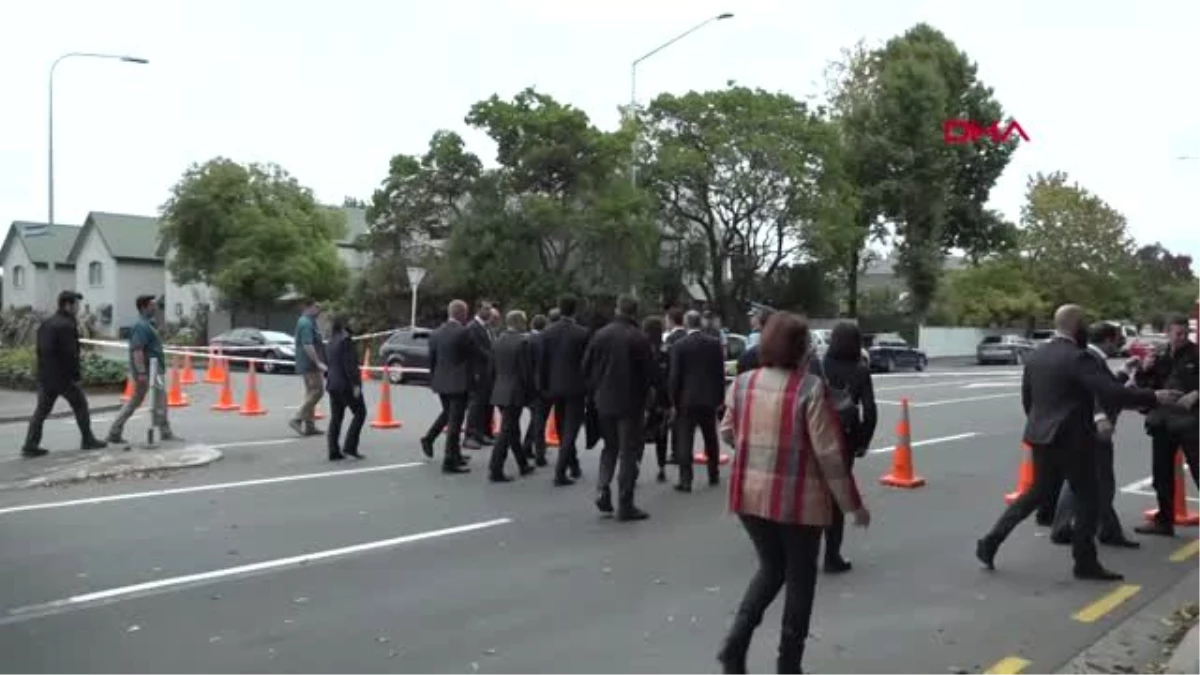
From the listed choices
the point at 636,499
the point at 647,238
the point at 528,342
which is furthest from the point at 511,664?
the point at 647,238

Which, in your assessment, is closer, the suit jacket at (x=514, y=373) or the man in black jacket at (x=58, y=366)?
the suit jacket at (x=514, y=373)

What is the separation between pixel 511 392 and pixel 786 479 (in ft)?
22.2

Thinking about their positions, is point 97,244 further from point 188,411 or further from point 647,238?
point 188,411

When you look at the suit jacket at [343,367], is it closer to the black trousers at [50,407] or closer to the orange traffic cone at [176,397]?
the black trousers at [50,407]

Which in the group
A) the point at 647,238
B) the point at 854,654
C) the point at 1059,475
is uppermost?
the point at 647,238

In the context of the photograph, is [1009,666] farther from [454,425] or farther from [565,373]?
[454,425]

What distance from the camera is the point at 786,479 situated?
479 cm

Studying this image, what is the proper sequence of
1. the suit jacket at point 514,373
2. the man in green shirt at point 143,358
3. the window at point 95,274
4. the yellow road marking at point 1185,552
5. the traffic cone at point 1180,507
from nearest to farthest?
the yellow road marking at point 1185,552 < the traffic cone at point 1180,507 < the suit jacket at point 514,373 < the man in green shirt at point 143,358 < the window at point 95,274

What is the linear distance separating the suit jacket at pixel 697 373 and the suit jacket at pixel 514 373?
5.16 feet

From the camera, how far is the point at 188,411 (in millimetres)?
18359

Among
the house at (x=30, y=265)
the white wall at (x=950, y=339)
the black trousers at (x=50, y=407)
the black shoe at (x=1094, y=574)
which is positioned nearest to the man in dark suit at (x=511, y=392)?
the black trousers at (x=50, y=407)

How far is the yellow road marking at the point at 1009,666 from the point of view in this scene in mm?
5398

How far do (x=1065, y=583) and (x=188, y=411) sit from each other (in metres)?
14.9

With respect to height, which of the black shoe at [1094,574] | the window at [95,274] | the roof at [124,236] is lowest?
the black shoe at [1094,574]
